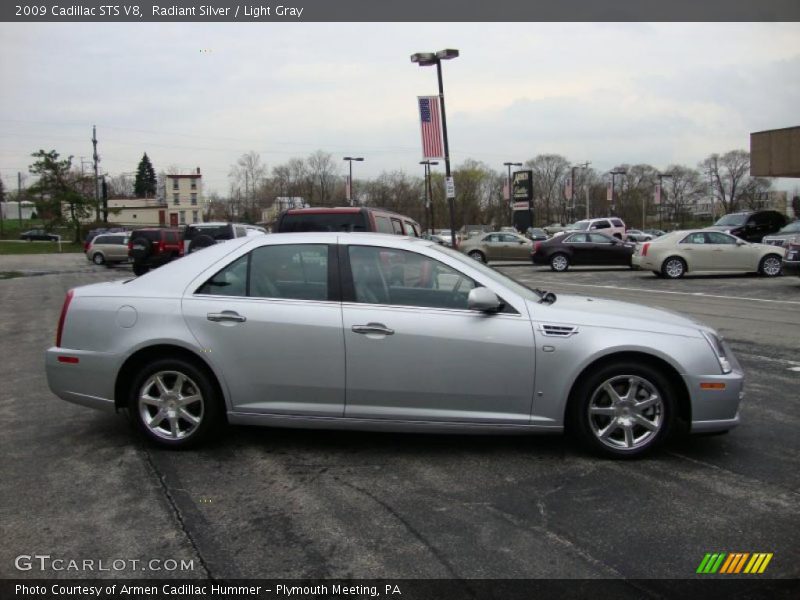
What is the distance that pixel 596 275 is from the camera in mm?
22484

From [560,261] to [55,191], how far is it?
49.0 metres

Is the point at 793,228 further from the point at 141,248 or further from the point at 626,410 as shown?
the point at 626,410

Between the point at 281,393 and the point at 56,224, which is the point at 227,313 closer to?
the point at 281,393

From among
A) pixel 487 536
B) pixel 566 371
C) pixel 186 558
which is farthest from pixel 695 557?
pixel 186 558

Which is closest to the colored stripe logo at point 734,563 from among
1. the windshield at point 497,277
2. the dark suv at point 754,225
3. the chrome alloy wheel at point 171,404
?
the windshield at point 497,277

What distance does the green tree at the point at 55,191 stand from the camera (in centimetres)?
5700

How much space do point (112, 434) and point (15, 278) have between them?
76.3 ft

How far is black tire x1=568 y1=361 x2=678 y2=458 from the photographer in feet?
14.1

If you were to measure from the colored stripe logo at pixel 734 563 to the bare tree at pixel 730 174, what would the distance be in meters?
121

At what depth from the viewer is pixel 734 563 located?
310 cm

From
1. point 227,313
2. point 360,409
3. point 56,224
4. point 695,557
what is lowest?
point 695,557

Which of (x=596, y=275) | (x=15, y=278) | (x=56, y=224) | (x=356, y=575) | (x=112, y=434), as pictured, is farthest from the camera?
(x=56, y=224)

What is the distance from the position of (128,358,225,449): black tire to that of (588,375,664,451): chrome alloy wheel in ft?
8.31

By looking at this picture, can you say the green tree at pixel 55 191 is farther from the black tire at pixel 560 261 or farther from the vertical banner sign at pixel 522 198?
the black tire at pixel 560 261
